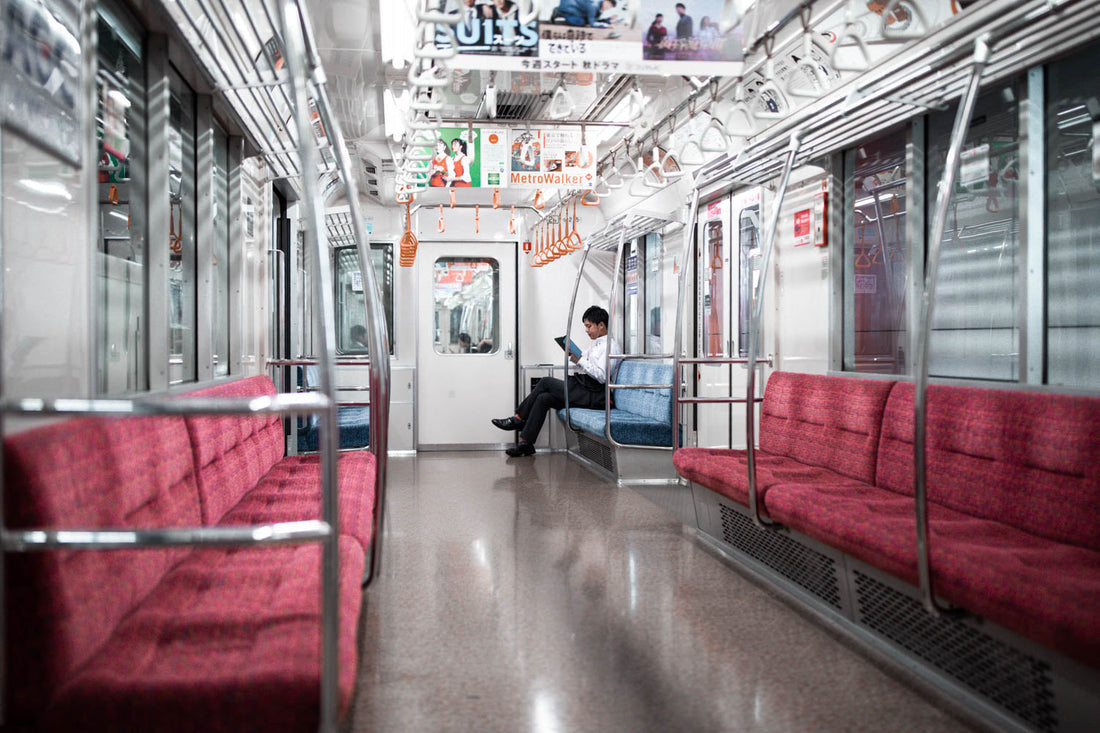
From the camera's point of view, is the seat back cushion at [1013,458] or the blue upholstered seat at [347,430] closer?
the seat back cushion at [1013,458]

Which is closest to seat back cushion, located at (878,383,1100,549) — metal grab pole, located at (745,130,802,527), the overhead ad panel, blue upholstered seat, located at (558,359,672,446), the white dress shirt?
metal grab pole, located at (745,130,802,527)

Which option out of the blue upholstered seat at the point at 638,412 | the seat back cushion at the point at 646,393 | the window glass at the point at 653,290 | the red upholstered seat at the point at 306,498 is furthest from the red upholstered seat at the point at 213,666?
the window glass at the point at 653,290

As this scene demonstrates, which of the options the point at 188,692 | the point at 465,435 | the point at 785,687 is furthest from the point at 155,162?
the point at 465,435

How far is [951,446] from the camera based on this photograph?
3.16 metres

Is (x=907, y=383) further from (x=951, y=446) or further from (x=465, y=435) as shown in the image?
(x=465, y=435)

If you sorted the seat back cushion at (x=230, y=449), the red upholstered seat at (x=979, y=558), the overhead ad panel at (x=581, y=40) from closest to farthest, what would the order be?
the red upholstered seat at (x=979, y=558) < the seat back cushion at (x=230, y=449) < the overhead ad panel at (x=581, y=40)

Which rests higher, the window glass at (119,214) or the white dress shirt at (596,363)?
the window glass at (119,214)

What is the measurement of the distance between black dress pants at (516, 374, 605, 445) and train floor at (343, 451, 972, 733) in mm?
3171

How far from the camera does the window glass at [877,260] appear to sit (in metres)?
4.37

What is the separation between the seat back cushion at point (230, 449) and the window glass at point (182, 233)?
12.4 inches

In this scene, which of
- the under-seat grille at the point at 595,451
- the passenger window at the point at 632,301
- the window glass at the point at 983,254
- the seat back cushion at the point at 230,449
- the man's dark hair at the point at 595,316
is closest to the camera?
the seat back cushion at the point at 230,449

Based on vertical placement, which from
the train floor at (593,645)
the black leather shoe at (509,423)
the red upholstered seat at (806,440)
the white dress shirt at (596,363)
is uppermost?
the white dress shirt at (596,363)

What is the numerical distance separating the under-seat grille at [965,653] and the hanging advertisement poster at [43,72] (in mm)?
2903

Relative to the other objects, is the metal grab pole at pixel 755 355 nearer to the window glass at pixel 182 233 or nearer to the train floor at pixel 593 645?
the train floor at pixel 593 645
